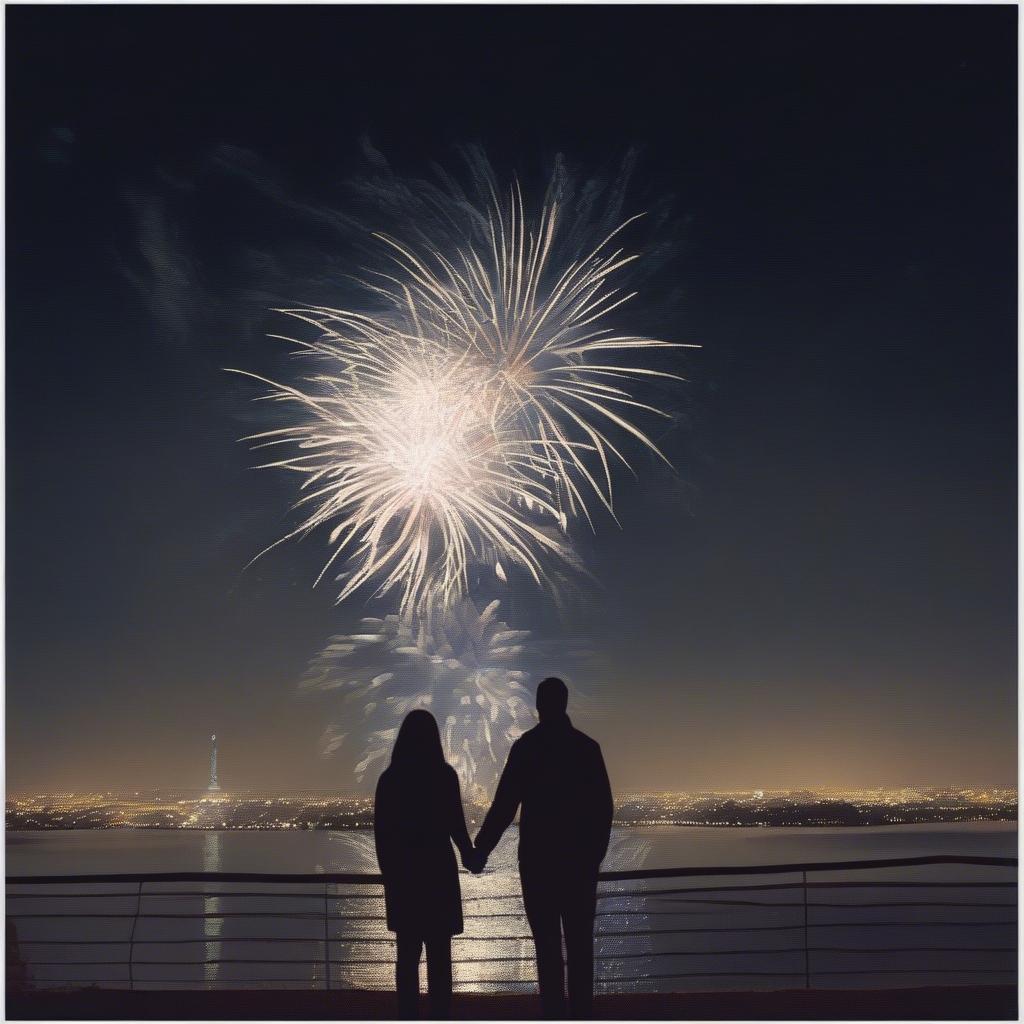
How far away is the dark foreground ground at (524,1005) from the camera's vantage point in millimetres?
5547

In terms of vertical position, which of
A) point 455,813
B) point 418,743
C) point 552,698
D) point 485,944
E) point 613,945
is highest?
point 552,698

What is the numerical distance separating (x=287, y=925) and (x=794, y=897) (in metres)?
41.1

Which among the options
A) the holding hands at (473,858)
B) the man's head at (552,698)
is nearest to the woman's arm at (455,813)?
the holding hands at (473,858)

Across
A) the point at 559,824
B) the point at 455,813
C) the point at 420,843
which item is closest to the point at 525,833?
the point at 559,824

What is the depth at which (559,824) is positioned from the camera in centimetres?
464

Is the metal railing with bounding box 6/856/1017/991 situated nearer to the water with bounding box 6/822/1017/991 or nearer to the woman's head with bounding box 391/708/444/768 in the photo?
the water with bounding box 6/822/1017/991

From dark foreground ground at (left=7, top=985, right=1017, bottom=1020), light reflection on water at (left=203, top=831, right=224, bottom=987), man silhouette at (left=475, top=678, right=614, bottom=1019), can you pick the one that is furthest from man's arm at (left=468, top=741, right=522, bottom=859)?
light reflection on water at (left=203, top=831, right=224, bottom=987)

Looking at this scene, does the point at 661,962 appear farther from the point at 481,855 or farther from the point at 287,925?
the point at 481,855

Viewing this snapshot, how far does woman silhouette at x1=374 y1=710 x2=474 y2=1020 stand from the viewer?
4.63 m

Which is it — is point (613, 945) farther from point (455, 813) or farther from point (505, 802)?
point (455, 813)

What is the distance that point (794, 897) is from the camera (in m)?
82.1

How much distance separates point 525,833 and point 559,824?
16 centimetres

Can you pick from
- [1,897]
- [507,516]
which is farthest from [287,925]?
[1,897]

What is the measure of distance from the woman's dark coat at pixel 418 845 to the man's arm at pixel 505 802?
0.21 m
